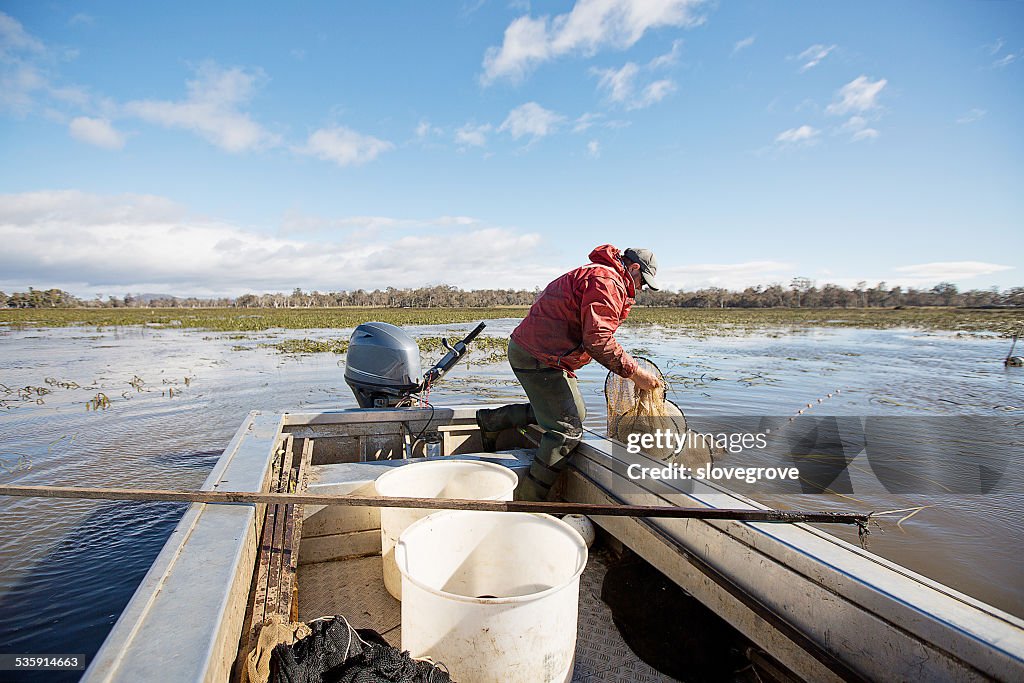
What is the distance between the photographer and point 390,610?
2.64m

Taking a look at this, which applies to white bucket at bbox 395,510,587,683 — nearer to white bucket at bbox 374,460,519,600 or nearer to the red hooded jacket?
white bucket at bbox 374,460,519,600

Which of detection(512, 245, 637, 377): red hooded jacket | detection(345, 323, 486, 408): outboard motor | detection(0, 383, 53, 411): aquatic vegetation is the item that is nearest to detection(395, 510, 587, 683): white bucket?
detection(512, 245, 637, 377): red hooded jacket

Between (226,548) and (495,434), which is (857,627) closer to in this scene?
(226,548)

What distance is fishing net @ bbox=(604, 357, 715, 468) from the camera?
358 centimetres

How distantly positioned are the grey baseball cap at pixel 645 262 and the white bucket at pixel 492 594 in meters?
1.85

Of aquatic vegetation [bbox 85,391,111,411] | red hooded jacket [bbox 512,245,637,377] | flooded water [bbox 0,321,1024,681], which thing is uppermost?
red hooded jacket [bbox 512,245,637,377]

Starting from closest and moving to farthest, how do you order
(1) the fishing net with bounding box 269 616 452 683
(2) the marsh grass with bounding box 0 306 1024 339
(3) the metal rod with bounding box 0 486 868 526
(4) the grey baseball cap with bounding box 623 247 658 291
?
1. (1) the fishing net with bounding box 269 616 452 683
2. (3) the metal rod with bounding box 0 486 868 526
3. (4) the grey baseball cap with bounding box 623 247 658 291
4. (2) the marsh grass with bounding box 0 306 1024 339

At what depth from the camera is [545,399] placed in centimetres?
354

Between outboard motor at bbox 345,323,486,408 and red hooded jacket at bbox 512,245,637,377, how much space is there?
1.38 meters

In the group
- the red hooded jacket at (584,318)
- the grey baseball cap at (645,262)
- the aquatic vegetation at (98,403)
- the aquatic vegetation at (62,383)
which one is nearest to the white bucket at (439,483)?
the red hooded jacket at (584,318)

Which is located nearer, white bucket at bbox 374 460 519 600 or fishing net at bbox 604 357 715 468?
white bucket at bbox 374 460 519 600

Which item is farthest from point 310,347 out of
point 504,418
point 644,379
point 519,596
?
point 519,596

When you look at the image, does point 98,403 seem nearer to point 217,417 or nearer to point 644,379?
point 217,417

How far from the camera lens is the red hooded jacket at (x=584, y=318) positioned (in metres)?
3.23
